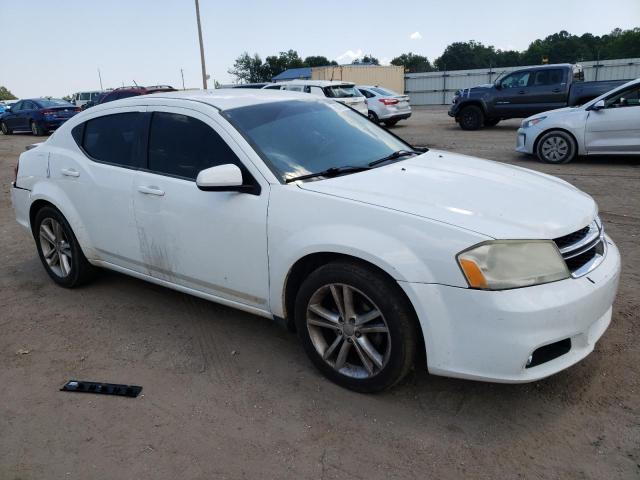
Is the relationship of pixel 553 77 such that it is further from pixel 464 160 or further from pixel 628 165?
pixel 464 160

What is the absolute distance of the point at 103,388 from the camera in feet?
10.4

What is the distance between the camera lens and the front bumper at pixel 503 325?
7.91 ft

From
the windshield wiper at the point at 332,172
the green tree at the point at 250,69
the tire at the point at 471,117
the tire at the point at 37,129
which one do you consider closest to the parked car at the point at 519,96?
the tire at the point at 471,117

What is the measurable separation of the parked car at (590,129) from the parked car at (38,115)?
16.8 metres

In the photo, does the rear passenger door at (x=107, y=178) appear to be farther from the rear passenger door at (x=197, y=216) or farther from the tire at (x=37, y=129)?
the tire at (x=37, y=129)

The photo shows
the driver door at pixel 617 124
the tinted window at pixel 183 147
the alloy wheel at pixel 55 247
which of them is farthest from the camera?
the driver door at pixel 617 124

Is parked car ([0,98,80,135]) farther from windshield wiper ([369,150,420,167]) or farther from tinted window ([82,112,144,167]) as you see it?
windshield wiper ([369,150,420,167])

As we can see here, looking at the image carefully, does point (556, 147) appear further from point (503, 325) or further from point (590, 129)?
point (503, 325)

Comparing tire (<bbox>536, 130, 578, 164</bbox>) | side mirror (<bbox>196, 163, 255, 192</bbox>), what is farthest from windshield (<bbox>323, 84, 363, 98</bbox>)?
side mirror (<bbox>196, 163, 255, 192</bbox>)

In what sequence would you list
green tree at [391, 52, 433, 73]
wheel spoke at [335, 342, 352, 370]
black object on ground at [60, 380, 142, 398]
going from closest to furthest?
wheel spoke at [335, 342, 352, 370]
black object on ground at [60, 380, 142, 398]
green tree at [391, 52, 433, 73]

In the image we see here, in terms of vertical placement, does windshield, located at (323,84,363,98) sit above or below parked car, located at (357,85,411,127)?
above

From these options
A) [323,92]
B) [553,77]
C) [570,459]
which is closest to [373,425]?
[570,459]

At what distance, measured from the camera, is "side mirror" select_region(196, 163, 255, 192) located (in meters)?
3.01

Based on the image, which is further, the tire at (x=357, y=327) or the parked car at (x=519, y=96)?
the parked car at (x=519, y=96)
